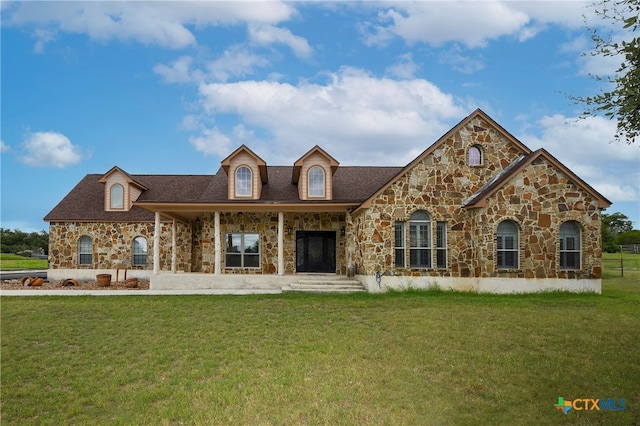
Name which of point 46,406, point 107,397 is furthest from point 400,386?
point 46,406

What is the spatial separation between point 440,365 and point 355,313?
14.4ft

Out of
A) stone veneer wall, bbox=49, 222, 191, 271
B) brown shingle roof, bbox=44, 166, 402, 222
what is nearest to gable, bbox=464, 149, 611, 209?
brown shingle roof, bbox=44, 166, 402, 222

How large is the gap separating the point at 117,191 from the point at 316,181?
11.2 metres

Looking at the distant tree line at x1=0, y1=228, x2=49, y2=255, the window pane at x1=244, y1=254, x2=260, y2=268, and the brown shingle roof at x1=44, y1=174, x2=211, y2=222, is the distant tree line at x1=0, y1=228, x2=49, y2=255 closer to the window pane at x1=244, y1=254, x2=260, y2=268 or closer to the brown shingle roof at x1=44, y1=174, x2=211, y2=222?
the brown shingle roof at x1=44, y1=174, x2=211, y2=222

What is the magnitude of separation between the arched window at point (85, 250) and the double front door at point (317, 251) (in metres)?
11.2

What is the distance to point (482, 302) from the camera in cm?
1355

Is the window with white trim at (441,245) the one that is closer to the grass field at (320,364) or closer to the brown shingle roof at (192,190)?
the grass field at (320,364)

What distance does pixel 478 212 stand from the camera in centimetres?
1555

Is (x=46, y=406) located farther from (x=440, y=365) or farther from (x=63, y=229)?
(x=63, y=229)

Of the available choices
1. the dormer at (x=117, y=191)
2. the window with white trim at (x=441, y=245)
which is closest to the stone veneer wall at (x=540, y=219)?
the window with white trim at (x=441, y=245)

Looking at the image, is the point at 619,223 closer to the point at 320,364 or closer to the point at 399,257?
the point at 399,257

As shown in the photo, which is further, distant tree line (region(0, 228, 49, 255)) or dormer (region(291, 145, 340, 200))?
distant tree line (region(0, 228, 49, 255))

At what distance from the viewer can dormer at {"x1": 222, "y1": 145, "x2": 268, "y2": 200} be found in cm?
1928

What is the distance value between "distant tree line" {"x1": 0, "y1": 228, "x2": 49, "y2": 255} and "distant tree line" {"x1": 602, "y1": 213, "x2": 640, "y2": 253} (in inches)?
2671
